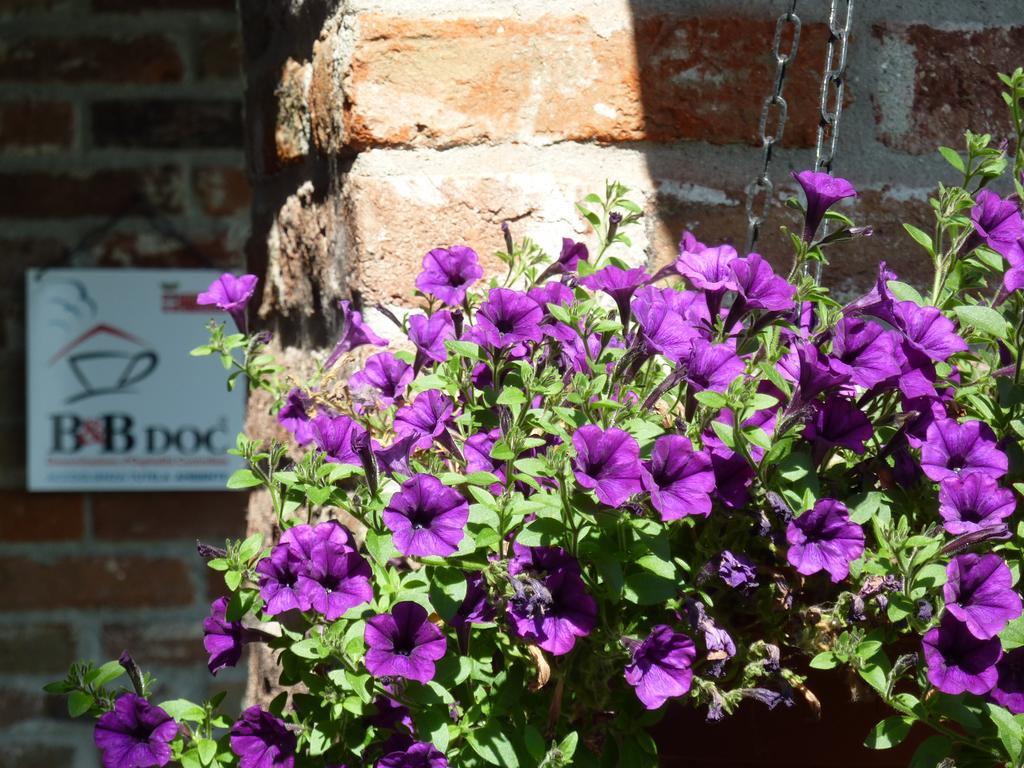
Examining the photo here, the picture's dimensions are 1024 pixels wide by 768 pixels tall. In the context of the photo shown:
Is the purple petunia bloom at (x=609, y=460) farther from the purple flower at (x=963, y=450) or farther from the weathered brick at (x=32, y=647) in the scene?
the weathered brick at (x=32, y=647)

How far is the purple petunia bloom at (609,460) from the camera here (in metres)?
0.70

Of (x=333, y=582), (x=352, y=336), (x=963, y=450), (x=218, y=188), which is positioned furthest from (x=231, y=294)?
(x=218, y=188)

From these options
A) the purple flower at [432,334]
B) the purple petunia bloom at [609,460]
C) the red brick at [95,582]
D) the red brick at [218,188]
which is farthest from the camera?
the red brick at [218,188]

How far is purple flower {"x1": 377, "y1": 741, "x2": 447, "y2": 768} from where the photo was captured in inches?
30.0

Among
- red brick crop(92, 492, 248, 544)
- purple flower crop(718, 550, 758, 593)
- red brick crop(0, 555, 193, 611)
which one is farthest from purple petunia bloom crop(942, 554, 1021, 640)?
red brick crop(0, 555, 193, 611)

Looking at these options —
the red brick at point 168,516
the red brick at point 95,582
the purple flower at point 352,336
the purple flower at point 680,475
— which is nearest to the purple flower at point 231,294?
the purple flower at point 352,336

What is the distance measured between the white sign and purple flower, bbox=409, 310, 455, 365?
1.91 meters

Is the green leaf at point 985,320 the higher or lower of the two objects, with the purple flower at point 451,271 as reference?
higher

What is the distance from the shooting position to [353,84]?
3.56ft

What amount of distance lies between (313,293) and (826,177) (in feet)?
1.77

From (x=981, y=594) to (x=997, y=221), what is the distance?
27 cm

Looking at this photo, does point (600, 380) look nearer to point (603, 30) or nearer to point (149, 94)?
point (603, 30)

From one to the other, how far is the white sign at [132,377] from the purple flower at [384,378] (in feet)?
6.18

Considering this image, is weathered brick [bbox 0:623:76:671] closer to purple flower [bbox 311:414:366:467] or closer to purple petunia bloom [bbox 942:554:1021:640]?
purple flower [bbox 311:414:366:467]
